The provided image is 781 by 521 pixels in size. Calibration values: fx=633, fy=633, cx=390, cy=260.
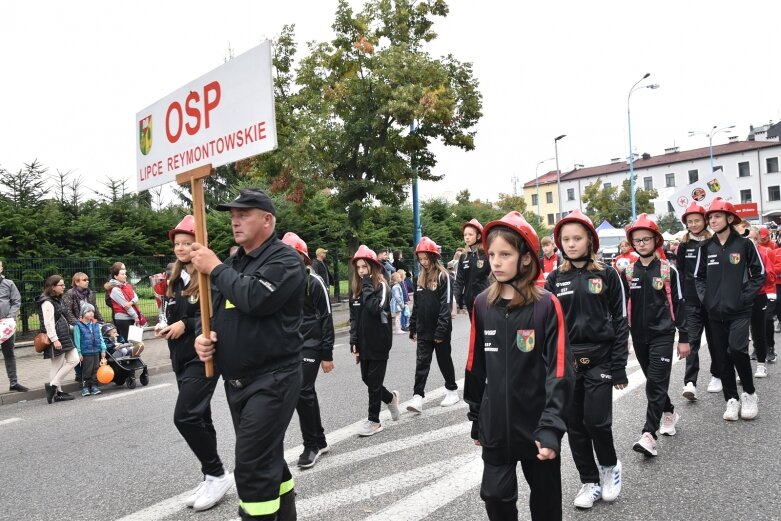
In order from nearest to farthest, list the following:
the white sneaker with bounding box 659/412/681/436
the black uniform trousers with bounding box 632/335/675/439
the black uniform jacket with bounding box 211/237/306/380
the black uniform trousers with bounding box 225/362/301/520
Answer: the black uniform jacket with bounding box 211/237/306/380
the black uniform trousers with bounding box 225/362/301/520
the black uniform trousers with bounding box 632/335/675/439
the white sneaker with bounding box 659/412/681/436

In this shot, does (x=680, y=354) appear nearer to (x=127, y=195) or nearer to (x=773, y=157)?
(x=127, y=195)

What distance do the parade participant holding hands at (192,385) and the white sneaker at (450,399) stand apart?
293cm

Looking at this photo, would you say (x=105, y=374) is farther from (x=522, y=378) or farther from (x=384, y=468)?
(x=522, y=378)

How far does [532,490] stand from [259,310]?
5.09 feet

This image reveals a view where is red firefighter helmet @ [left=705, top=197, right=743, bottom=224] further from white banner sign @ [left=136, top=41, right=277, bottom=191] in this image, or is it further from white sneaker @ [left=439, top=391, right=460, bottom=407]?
white banner sign @ [left=136, top=41, right=277, bottom=191]

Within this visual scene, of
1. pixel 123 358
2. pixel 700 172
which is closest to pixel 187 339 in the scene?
pixel 123 358

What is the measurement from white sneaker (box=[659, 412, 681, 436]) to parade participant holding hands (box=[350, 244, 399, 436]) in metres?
2.49

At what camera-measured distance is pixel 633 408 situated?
251 inches

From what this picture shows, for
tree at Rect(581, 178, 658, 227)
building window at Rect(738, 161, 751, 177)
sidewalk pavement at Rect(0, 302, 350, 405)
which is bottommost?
sidewalk pavement at Rect(0, 302, 350, 405)

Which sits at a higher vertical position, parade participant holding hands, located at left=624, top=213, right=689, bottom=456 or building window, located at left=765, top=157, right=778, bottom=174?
building window, located at left=765, top=157, right=778, bottom=174

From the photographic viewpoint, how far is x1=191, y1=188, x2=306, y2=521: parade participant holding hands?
305 centimetres

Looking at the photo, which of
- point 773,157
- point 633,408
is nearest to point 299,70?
point 633,408

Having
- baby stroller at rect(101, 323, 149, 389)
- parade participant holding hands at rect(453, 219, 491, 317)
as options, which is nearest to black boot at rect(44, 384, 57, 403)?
baby stroller at rect(101, 323, 149, 389)

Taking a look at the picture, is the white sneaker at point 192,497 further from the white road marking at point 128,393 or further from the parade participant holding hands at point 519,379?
the white road marking at point 128,393
